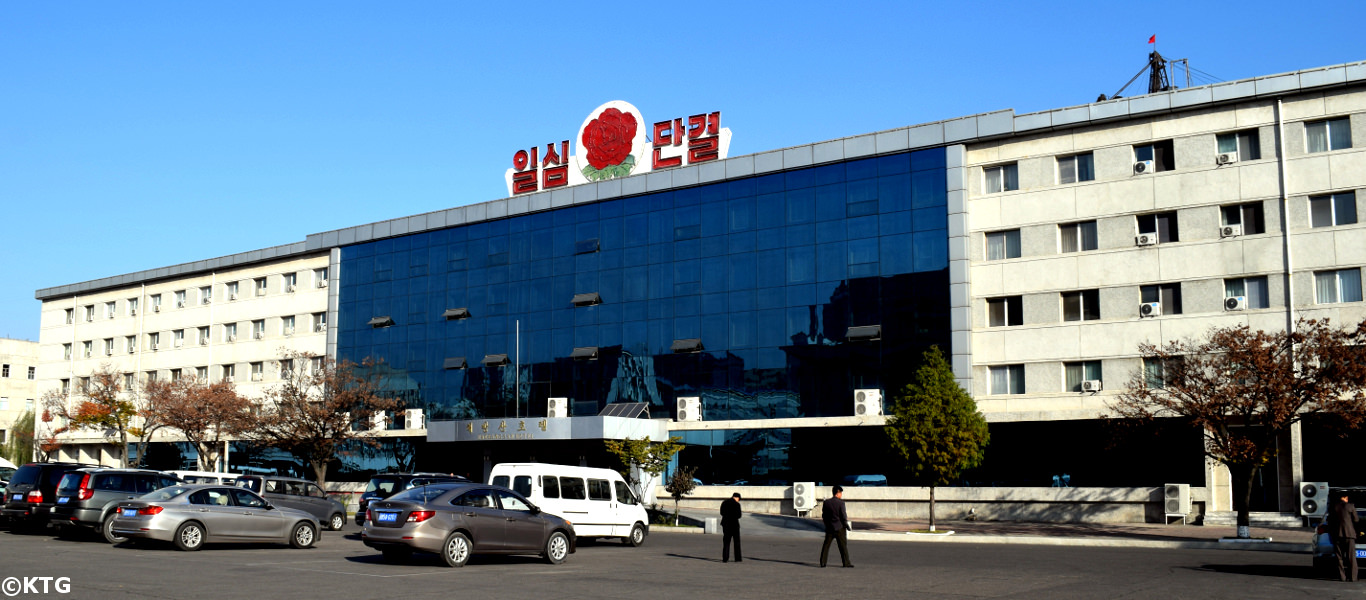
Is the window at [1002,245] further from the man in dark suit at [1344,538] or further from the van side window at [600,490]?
the man in dark suit at [1344,538]

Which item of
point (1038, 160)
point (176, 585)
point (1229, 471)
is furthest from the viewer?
point (1038, 160)

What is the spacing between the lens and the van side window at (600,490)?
2836cm

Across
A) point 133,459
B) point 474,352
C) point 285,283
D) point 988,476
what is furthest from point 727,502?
point 133,459

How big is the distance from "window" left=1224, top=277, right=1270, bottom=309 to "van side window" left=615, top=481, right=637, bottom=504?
2308 cm

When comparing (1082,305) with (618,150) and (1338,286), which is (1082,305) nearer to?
(1338,286)

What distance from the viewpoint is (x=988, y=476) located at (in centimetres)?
4294

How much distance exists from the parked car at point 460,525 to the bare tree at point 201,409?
33.9 m

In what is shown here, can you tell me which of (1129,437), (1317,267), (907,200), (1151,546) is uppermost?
(907,200)

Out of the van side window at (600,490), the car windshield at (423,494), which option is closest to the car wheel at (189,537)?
the car windshield at (423,494)

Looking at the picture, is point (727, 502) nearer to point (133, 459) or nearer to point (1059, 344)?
point (1059, 344)

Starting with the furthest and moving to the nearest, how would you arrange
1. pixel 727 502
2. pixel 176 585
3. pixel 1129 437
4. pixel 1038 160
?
1. pixel 1038 160
2. pixel 1129 437
3. pixel 727 502
4. pixel 176 585

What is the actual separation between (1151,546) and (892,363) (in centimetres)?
1577

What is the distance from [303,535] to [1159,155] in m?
32.2

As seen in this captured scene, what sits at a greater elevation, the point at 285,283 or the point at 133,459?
the point at 285,283
